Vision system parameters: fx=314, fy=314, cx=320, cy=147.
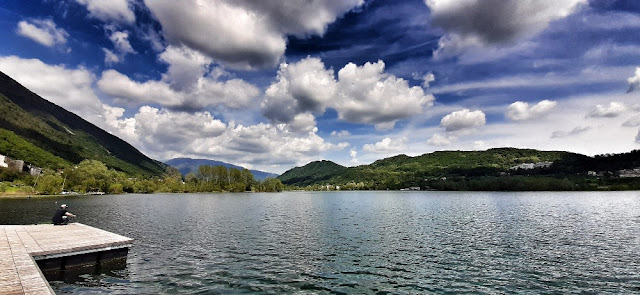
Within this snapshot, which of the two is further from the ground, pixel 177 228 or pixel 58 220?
pixel 58 220

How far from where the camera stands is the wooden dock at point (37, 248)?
58.8ft

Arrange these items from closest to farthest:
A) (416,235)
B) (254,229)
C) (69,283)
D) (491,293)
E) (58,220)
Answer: (491,293)
(69,283)
(58,220)
(416,235)
(254,229)

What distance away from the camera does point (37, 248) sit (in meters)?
28.0

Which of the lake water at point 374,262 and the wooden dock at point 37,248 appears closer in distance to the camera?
the wooden dock at point 37,248

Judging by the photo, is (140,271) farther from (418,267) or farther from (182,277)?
(418,267)

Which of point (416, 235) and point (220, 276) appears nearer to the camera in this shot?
point (220, 276)

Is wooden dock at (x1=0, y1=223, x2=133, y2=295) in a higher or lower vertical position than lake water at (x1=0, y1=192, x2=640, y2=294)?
higher

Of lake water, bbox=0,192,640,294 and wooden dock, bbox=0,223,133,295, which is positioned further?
lake water, bbox=0,192,640,294

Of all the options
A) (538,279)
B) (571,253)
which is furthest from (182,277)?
(571,253)

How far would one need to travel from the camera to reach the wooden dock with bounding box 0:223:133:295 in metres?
17.9

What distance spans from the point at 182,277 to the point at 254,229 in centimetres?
3184

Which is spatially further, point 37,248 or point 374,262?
point 374,262

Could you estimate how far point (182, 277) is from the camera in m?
28.1

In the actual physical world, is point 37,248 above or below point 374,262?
above
